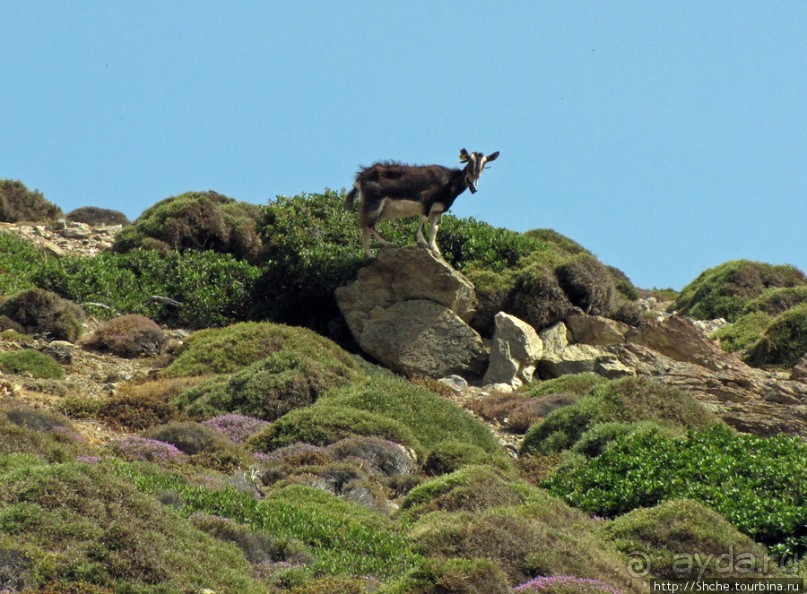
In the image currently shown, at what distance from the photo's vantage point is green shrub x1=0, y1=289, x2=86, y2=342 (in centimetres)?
2352

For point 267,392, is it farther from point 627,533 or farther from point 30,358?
point 627,533

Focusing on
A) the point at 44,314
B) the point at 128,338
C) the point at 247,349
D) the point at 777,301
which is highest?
the point at 777,301

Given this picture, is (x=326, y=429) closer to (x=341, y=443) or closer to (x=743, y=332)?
(x=341, y=443)

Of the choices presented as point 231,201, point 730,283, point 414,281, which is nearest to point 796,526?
point 414,281

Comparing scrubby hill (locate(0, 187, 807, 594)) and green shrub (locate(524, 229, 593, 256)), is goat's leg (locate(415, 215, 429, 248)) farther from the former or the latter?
green shrub (locate(524, 229, 593, 256))

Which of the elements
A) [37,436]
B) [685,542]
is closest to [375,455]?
[37,436]

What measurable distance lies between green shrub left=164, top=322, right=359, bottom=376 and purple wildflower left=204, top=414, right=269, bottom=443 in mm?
2953

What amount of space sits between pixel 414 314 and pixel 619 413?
7422 mm

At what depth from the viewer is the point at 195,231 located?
108ft

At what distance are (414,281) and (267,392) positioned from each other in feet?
23.2

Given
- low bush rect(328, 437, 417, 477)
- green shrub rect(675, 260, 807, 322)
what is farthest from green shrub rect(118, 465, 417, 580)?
green shrub rect(675, 260, 807, 322)

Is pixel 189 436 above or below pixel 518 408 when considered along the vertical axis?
below

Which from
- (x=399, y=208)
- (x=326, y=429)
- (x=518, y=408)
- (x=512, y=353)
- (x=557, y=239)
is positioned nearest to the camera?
(x=326, y=429)

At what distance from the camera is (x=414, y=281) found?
79.2 ft
